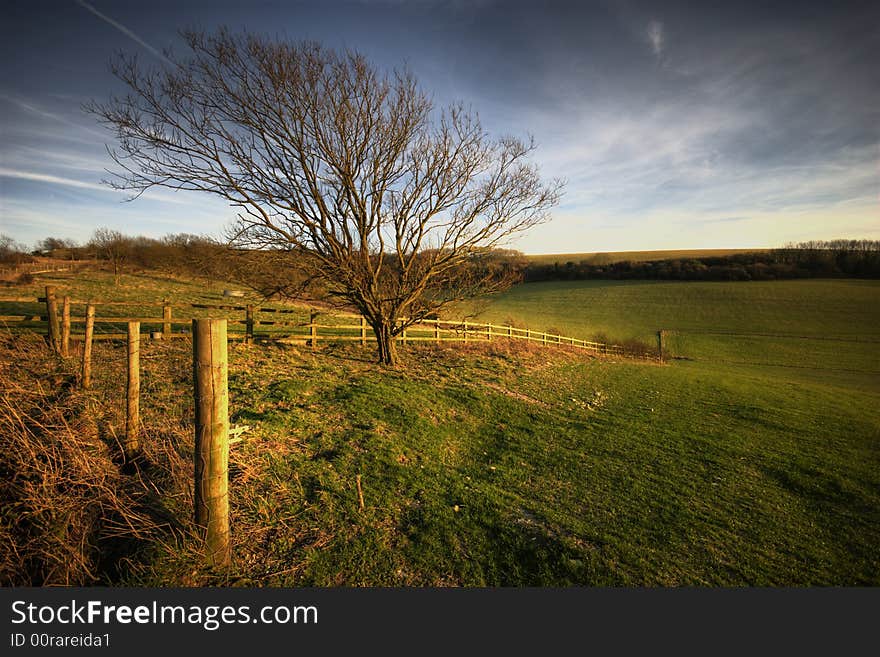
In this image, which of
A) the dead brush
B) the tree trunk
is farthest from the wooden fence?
the dead brush

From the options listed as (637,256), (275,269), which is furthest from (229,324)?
(637,256)

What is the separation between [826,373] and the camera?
81.3ft

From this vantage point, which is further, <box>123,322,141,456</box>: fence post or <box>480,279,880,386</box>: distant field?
<box>480,279,880,386</box>: distant field

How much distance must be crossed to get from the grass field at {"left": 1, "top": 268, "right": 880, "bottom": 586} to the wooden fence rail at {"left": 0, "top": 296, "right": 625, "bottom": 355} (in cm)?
97

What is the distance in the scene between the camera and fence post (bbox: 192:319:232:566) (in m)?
3.22

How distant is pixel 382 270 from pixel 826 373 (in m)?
31.5

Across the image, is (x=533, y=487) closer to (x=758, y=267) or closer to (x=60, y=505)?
(x=60, y=505)

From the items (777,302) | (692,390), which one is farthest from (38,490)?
(777,302)

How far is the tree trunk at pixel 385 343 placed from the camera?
41.6 feet

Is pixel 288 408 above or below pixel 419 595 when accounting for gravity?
above

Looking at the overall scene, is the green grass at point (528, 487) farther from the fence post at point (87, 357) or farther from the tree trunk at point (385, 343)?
the fence post at point (87, 357)

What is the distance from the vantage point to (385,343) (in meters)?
13.0

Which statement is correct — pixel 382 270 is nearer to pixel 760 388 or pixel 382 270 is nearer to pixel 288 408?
pixel 288 408

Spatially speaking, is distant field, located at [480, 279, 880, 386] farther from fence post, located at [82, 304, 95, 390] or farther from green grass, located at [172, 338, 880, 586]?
fence post, located at [82, 304, 95, 390]
